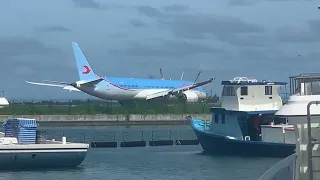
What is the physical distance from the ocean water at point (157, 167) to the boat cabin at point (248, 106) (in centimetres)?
219

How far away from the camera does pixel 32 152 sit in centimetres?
3709

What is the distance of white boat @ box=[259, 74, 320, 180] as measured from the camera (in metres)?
13.3

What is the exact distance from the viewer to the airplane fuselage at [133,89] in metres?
99.7

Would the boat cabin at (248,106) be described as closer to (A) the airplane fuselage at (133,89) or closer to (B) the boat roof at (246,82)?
(B) the boat roof at (246,82)

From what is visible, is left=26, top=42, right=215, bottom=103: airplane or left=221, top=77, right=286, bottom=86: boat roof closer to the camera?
left=221, top=77, right=286, bottom=86: boat roof

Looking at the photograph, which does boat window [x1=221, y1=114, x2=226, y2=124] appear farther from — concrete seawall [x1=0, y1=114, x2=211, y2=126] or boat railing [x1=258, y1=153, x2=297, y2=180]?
concrete seawall [x1=0, y1=114, x2=211, y2=126]

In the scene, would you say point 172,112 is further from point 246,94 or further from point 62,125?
point 246,94

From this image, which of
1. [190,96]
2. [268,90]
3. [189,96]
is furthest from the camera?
[190,96]

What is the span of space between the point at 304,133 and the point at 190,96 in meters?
89.4

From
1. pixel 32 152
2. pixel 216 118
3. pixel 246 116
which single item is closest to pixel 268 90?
pixel 246 116

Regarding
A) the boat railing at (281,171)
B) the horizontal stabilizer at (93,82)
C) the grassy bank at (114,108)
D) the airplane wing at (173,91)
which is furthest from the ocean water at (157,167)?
the grassy bank at (114,108)

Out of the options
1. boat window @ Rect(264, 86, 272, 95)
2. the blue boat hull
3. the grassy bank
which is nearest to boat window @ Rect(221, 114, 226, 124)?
the blue boat hull

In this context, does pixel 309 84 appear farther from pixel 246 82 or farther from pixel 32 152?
pixel 246 82

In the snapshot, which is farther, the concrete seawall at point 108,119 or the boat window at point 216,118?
the concrete seawall at point 108,119
